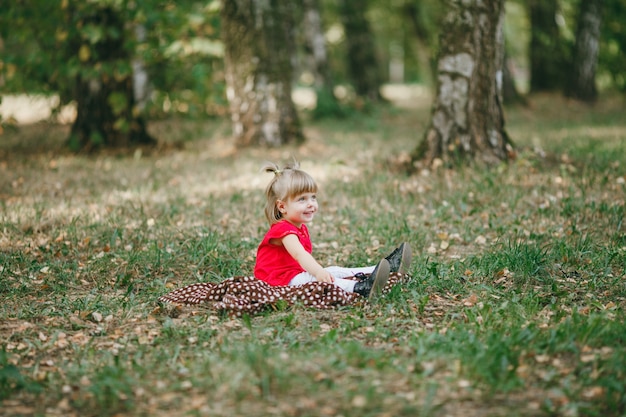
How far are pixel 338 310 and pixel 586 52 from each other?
1439 centimetres

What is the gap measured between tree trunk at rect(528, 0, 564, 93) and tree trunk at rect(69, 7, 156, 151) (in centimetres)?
1266

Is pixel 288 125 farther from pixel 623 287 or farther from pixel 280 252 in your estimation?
pixel 623 287

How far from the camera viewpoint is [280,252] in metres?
4.79

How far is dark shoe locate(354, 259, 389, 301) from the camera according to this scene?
444cm

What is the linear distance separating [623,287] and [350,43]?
1582cm

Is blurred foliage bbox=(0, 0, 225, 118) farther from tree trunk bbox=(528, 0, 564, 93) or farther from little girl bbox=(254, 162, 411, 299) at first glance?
tree trunk bbox=(528, 0, 564, 93)

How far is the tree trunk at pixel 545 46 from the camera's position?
18.6m

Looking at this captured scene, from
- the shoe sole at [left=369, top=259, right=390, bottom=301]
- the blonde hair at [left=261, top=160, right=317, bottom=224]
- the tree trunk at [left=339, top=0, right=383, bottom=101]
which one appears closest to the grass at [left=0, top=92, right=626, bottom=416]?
the shoe sole at [left=369, top=259, right=390, bottom=301]

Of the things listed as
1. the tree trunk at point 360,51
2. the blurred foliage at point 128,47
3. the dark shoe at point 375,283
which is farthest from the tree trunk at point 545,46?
the dark shoe at point 375,283

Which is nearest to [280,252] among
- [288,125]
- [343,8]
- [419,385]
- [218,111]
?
[419,385]

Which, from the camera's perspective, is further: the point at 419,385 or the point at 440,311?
the point at 440,311

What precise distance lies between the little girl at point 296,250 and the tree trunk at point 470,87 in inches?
143

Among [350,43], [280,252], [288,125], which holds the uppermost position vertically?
[350,43]

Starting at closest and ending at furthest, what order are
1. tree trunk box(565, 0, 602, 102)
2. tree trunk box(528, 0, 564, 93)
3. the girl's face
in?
1. the girl's face
2. tree trunk box(565, 0, 602, 102)
3. tree trunk box(528, 0, 564, 93)
